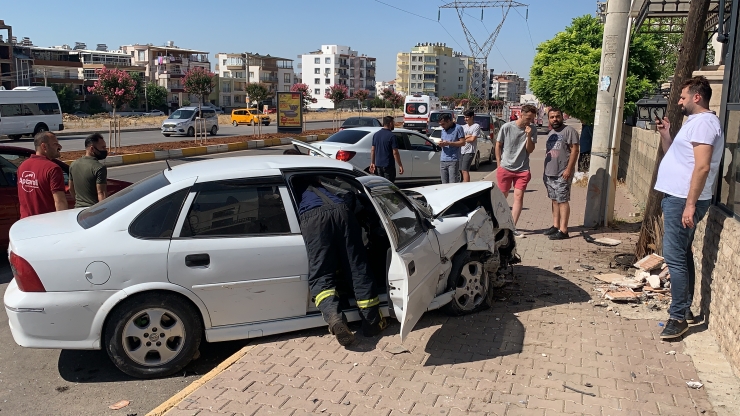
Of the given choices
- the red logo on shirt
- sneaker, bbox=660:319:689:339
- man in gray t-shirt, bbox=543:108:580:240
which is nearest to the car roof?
the red logo on shirt

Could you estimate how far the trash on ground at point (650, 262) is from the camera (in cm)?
621

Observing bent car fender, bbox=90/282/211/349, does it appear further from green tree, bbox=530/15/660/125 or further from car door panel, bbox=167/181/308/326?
green tree, bbox=530/15/660/125

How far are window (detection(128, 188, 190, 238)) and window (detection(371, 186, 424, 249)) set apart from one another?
148 centimetres

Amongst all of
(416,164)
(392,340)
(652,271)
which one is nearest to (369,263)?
(392,340)

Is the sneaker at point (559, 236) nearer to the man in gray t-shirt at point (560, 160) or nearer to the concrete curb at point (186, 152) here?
the man in gray t-shirt at point (560, 160)

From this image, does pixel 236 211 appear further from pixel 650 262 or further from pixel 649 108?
pixel 649 108

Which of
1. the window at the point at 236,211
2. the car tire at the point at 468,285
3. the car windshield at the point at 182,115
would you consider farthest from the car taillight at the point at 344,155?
the car windshield at the point at 182,115

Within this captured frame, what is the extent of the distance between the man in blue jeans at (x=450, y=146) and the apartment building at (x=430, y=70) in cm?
15477

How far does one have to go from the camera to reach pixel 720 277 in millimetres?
4574

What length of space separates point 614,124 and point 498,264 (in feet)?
14.3

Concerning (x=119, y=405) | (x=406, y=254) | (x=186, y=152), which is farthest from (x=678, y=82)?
(x=186, y=152)

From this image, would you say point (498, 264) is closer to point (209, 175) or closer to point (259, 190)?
point (259, 190)

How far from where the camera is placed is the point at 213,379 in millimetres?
4117

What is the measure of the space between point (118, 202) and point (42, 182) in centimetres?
198
